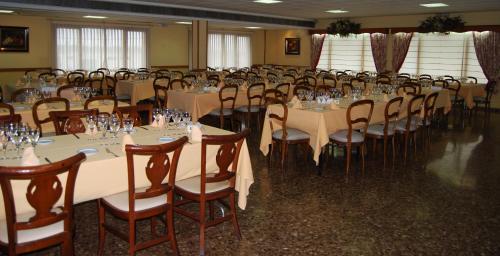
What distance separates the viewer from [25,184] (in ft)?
9.82

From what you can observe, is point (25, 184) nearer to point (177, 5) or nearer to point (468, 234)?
point (468, 234)

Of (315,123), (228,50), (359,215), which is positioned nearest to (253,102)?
(315,123)

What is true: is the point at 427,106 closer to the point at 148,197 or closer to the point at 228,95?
the point at 228,95

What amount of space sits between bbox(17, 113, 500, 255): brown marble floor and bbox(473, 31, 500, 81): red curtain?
767cm

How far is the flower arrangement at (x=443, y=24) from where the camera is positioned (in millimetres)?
13781

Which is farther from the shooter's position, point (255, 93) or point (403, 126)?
point (255, 93)

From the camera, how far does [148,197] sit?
3400 millimetres

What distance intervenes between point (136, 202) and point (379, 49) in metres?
14.4

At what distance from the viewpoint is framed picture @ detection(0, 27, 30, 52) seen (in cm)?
1444

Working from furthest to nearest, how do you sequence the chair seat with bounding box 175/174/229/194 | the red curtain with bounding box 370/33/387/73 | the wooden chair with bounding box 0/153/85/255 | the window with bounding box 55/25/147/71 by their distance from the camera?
the red curtain with bounding box 370/33/387/73 → the window with bounding box 55/25/147/71 → the chair seat with bounding box 175/174/229/194 → the wooden chair with bounding box 0/153/85/255

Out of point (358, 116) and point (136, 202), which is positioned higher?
point (358, 116)

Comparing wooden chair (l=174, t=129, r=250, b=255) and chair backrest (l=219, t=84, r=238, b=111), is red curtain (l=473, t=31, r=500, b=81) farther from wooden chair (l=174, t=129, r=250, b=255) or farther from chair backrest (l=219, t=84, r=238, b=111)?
wooden chair (l=174, t=129, r=250, b=255)

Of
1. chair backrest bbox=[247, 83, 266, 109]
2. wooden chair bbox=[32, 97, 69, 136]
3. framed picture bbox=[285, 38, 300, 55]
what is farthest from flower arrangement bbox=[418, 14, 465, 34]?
wooden chair bbox=[32, 97, 69, 136]

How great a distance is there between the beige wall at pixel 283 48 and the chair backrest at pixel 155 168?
16248mm
